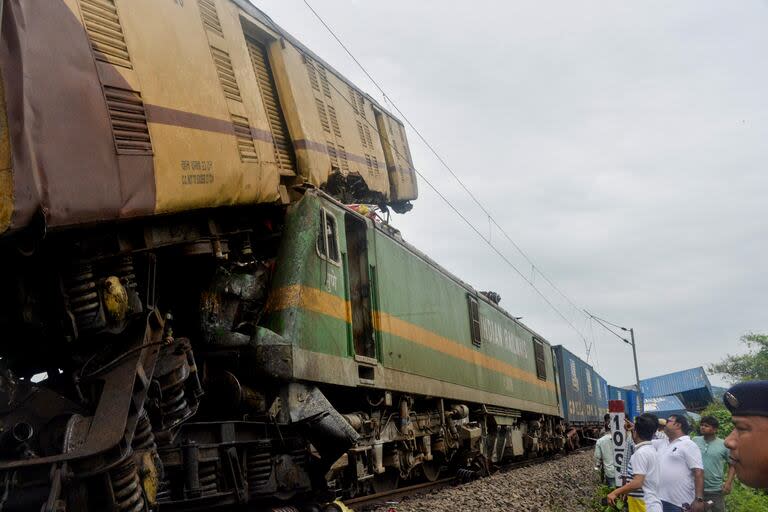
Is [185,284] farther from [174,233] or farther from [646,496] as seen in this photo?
[646,496]

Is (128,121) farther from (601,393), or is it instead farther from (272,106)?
(601,393)

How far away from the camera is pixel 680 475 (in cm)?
649

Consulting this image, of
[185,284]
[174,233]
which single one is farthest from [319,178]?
[174,233]

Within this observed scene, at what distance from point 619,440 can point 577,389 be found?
19402 millimetres

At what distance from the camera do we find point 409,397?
31.6 feet

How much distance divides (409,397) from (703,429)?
3309 millimetres

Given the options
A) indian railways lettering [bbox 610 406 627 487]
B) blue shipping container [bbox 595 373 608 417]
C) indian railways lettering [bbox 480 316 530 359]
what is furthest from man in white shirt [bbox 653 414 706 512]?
blue shipping container [bbox 595 373 608 417]

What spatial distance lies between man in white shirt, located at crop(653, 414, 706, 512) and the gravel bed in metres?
2.78

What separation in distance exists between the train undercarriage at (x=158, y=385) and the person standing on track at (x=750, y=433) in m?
3.21

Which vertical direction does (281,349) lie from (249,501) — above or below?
above

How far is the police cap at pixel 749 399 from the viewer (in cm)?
270

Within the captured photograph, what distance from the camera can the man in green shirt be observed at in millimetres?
7621

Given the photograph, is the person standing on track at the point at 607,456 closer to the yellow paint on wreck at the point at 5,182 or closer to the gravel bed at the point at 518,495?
the gravel bed at the point at 518,495

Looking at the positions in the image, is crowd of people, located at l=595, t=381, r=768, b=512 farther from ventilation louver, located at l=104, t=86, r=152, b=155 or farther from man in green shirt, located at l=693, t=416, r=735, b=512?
ventilation louver, located at l=104, t=86, r=152, b=155
